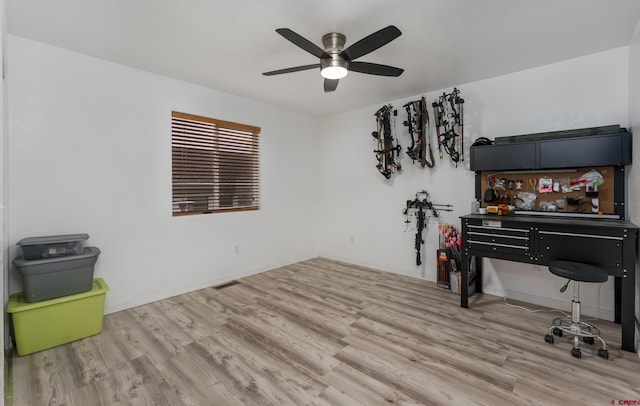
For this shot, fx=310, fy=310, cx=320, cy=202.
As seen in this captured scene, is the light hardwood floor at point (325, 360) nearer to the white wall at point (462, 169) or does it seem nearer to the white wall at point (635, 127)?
the white wall at point (462, 169)

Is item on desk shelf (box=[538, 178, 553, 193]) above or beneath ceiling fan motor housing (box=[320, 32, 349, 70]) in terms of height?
beneath

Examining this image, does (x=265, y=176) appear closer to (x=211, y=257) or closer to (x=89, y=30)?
(x=211, y=257)

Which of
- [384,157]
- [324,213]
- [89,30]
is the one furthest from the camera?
[324,213]

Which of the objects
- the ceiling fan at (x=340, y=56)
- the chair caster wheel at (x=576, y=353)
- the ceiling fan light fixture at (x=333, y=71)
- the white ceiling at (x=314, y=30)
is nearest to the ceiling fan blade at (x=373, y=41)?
the ceiling fan at (x=340, y=56)

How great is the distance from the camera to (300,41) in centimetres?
229

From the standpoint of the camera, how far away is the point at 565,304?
3.23 metres

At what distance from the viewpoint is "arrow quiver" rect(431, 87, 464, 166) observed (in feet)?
12.5

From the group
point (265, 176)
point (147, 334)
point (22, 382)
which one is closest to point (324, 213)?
point (265, 176)

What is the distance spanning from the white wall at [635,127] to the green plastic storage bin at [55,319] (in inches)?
178

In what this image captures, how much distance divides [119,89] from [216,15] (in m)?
1.55

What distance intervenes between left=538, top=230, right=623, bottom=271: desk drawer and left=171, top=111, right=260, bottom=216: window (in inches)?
139

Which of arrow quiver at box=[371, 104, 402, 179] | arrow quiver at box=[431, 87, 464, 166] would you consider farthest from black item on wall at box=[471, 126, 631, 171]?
arrow quiver at box=[371, 104, 402, 179]

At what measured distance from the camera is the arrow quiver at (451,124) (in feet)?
12.5

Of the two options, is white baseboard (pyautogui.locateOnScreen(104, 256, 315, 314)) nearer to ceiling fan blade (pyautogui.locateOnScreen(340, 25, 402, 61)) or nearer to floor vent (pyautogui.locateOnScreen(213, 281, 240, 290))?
floor vent (pyautogui.locateOnScreen(213, 281, 240, 290))
